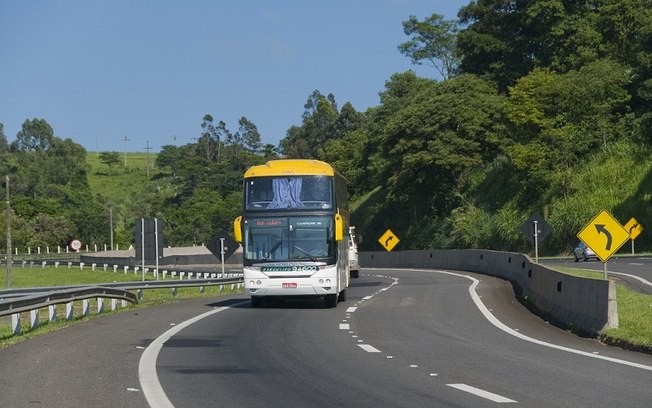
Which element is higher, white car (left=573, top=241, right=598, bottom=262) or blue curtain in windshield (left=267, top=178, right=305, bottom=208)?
blue curtain in windshield (left=267, top=178, right=305, bottom=208)

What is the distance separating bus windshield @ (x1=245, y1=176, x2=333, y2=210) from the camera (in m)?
26.5

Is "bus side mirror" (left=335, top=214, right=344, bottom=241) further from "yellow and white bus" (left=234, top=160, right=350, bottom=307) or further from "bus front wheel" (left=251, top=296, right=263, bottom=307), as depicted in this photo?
"bus front wheel" (left=251, top=296, right=263, bottom=307)

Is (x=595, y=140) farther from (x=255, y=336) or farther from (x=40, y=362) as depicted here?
(x=40, y=362)

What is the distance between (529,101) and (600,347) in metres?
Result: 58.2

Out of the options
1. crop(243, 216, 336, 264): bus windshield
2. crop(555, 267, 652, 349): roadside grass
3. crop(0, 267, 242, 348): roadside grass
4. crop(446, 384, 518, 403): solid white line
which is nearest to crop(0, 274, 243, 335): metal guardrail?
crop(0, 267, 242, 348): roadside grass

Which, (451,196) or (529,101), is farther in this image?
(451,196)

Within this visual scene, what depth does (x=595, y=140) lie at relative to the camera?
7162 centimetres

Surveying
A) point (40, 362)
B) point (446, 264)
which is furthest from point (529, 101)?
point (40, 362)

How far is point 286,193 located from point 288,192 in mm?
59

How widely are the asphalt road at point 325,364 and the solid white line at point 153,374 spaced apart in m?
0.02

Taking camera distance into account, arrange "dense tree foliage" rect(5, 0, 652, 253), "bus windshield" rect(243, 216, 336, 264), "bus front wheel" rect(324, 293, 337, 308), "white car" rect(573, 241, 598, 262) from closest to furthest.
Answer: "bus windshield" rect(243, 216, 336, 264) < "bus front wheel" rect(324, 293, 337, 308) < "white car" rect(573, 241, 598, 262) < "dense tree foliage" rect(5, 0, 652, 253)

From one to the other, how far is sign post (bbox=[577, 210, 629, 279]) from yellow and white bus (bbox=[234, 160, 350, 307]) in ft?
22.1

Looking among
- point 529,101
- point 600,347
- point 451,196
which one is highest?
point 529,101

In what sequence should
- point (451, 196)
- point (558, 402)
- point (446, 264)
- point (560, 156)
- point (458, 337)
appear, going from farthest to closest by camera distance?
point (451, 196)
point (560, 156)
point (446, 264)
point (458, 337)
point (558, 402)
